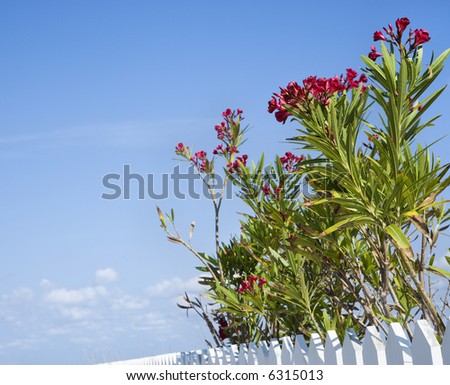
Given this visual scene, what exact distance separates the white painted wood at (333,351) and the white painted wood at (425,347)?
19.3 inches

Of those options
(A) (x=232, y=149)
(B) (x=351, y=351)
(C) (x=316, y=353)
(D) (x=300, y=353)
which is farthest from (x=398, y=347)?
(A) (x=232, y=149)

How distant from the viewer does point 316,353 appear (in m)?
2.64

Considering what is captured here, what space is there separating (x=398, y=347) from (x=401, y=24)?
129 cm

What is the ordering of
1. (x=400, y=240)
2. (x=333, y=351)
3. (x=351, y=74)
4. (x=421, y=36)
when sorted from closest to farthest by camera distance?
1. (x=400, y=240)
2. (x=333, y=351)
3. (x=421, y=36)
4. (x=351, y=74)

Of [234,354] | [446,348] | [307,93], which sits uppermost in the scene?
[307,93]

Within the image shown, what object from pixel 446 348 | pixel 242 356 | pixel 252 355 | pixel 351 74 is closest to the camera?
pixel 446 348

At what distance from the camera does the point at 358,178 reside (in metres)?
2.54

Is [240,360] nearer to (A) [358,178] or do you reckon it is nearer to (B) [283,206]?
(B) [283,206]

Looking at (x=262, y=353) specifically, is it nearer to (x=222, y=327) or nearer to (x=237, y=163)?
(x=237, y=163)

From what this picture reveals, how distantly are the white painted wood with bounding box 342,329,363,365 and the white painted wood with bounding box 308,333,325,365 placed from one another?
211 mm

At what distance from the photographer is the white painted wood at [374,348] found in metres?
2.17
